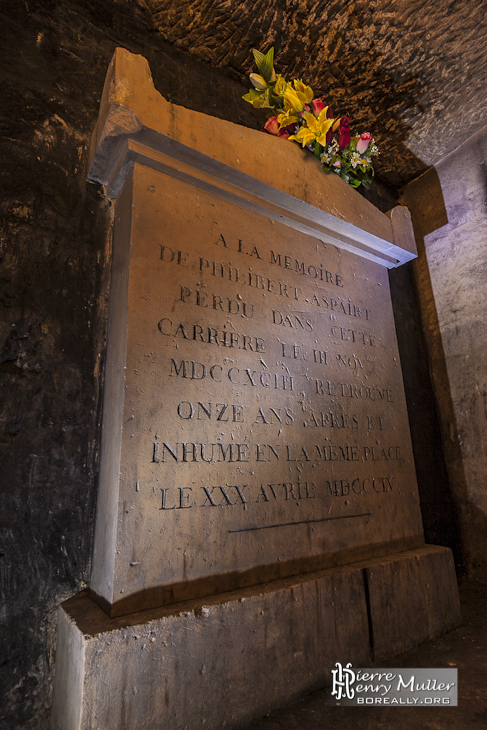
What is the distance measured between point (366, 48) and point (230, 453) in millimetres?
3543

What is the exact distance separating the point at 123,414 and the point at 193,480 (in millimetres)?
449

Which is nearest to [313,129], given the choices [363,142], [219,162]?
[363,142]

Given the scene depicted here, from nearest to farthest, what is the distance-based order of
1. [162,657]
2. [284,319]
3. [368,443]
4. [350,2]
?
[162,657] → [284,319] → [368,443] → [350,2]

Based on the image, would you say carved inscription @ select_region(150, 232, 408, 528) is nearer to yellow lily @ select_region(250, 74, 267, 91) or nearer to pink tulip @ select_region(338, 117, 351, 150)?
pink tulip @ select_region(338, 117, 351, 150)

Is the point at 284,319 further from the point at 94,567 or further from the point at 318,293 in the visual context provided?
the point at 94,567

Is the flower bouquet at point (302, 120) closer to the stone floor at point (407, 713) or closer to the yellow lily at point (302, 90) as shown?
the yellow lily at point (302, 90)

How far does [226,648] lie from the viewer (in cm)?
158

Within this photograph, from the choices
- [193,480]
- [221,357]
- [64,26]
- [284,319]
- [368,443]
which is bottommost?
[193,480]

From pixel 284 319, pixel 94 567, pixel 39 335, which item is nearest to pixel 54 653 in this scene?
pixel 94 567

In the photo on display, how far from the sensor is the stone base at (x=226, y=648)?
4.45 feet

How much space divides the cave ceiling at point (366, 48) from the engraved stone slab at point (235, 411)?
1773mm

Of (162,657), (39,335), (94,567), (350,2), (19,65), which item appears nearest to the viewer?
(162,657)

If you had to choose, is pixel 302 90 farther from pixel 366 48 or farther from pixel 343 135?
pixel 366 48

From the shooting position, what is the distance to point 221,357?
6.75 ft
